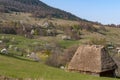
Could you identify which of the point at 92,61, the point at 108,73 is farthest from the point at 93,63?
the point at 108,73

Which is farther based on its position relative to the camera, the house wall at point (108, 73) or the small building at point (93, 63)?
the house wall at point (108, 73)

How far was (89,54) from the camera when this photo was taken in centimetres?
4462

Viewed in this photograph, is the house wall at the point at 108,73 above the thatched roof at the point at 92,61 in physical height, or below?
below

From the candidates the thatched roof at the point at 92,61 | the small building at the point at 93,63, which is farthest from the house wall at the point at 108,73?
the thatched roof at the point at 92,61

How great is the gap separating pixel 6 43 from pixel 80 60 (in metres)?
→ 88.8

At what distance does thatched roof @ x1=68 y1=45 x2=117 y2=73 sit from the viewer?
42.8 metres

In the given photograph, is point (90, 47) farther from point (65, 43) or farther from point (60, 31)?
point (60, 31)

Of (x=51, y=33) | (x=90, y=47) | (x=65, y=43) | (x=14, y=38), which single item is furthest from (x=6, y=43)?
Result: (x=90, y=47)

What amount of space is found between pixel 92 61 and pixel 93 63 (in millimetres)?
542

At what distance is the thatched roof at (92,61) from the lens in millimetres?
42844

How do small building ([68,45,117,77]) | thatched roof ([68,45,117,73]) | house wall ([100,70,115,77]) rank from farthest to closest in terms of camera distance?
house wall ([100,70,115,77]) → thatched roof ([68,45,117,73]) → small building ([68,45,117,77])

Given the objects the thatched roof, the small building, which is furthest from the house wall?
the thatched roof

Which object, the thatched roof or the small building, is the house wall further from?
the thatched roof

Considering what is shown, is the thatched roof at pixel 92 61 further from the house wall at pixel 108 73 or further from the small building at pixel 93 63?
the house wall at pixel 108 73
